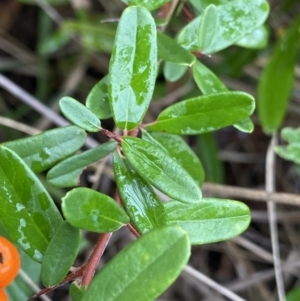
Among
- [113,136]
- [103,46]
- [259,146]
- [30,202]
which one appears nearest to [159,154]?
[113,136]

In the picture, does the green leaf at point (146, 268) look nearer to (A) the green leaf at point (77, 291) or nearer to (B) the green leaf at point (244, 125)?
(A) the green leaf at point (77, 291)

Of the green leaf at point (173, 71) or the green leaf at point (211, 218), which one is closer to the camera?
the green leaf at point (211, 218)

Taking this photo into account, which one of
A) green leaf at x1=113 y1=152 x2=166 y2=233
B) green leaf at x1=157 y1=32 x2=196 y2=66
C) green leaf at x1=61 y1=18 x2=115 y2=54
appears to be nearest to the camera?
green leaf at x1=113 y1=152 x2=166 y2=233

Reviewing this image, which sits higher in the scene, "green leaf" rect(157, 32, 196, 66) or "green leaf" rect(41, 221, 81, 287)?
"green leaf" rect(157, 32, 196, 66)

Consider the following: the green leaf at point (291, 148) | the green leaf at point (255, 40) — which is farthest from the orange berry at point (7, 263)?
the green leaf at point (291, 148)

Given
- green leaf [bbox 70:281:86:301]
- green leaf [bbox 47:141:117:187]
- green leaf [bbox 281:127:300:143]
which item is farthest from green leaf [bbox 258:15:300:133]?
green leaf [bbox 70:281:86:301]

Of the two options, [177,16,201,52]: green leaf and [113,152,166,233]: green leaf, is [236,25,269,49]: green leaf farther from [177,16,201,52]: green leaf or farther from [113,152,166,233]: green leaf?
[113,152,166,233]: green leaf
